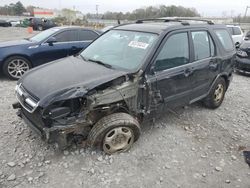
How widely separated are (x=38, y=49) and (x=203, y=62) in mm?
4576

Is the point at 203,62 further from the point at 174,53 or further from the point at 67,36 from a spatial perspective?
the point at 67,36

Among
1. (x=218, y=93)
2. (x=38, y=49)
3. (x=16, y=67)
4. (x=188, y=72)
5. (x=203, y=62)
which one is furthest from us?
(x=38, y=49)

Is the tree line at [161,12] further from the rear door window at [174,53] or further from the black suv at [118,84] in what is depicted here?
the rear door window at [174,53]

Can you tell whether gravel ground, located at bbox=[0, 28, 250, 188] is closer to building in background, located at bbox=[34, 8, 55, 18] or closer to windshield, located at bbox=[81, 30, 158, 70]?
windshield, located at bbox=[81, 30, 158, 70]

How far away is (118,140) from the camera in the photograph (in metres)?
3.65

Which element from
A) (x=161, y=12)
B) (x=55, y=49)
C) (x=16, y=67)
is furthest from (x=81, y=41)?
(x=161, y=12)

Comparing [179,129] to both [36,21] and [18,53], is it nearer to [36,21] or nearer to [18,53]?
[18,53]

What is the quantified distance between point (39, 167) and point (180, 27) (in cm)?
293

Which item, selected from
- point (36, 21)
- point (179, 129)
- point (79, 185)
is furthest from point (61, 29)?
point (36, 21)

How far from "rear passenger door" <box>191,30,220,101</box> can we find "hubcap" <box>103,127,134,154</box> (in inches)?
60.4

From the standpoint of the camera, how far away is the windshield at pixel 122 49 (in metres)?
3.73

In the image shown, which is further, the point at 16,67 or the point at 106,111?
the point at 16,67

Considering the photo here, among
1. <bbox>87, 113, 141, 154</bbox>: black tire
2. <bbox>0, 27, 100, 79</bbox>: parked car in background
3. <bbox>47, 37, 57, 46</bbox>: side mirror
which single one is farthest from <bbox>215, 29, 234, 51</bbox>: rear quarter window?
<bbox>47, 37, 57, 46</bbox>: side mirror

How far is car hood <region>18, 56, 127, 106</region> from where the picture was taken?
3100 millimetres
